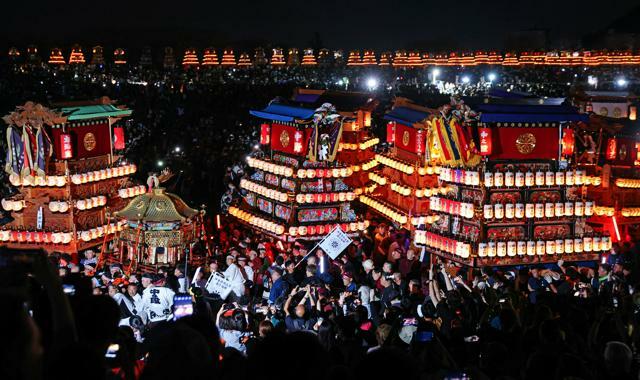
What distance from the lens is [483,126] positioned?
17625mm

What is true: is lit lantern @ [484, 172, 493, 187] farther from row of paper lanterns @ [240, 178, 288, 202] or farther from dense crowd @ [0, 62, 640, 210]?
dense crowd @ [0, 62, 640, 210]

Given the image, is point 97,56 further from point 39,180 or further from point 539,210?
point 539,210


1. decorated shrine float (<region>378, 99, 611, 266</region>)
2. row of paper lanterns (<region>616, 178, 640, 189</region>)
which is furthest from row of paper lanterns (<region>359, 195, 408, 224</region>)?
row of paper lanterns (<region>616, 178, 640, 189</region>)

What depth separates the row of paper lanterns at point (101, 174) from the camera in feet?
64.1

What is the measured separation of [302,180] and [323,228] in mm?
1428

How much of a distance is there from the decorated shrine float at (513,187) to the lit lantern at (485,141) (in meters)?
0.02

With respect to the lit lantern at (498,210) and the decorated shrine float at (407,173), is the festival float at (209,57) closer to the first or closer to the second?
the decorated shrine float at (407,173)

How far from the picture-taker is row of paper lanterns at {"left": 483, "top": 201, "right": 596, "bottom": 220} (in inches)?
695

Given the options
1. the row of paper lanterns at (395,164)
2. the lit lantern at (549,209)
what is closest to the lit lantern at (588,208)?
the lit lantern at (549,209)

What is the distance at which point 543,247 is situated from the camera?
17766 mm

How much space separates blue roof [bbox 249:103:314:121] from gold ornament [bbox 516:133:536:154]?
6.11 metres

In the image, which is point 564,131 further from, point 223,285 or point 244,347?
point 244,347

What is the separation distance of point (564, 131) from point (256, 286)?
8.08 m

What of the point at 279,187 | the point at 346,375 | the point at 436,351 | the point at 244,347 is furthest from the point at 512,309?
the point at 279,187
